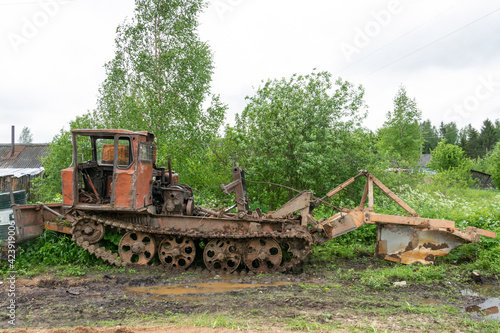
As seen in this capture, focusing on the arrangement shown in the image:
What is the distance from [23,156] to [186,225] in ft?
126

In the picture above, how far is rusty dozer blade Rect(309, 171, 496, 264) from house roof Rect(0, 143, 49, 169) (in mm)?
37259

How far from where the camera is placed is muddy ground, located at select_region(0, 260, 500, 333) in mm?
4914

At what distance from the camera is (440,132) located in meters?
79.6

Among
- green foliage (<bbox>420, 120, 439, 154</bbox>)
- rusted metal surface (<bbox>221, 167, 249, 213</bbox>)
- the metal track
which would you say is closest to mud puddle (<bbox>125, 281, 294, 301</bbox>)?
the metal track

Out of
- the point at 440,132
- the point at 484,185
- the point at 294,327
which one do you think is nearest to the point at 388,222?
the point at 294,327

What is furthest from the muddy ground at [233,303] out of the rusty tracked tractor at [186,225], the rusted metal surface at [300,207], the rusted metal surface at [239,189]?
the rusted metal surface at [239,189]

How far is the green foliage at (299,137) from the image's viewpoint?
12.2 m

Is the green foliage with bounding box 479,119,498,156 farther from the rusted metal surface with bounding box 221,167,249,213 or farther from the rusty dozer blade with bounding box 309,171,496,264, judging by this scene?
the rusted metal surface with bounding box 221,167,249,213

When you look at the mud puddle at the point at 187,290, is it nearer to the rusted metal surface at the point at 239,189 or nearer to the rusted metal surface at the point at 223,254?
the rusted metal surface at the point at 223,254

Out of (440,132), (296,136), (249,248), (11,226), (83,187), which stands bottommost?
(249,248)

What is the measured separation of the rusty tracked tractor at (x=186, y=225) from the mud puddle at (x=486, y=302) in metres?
1.27

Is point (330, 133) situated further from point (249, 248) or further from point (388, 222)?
point (249, 248)

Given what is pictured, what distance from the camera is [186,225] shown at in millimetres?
8383

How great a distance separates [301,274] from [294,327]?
317 centimetres
